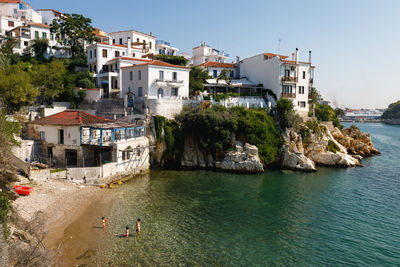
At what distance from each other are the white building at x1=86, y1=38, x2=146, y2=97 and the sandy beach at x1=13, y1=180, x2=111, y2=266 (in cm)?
2485

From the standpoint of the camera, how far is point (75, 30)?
57125mm

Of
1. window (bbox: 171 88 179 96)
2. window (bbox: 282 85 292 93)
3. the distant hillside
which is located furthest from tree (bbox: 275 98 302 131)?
the distant hillside

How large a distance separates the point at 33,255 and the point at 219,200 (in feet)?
57.8

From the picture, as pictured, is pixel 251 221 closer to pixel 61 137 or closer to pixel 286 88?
pixel 61 137

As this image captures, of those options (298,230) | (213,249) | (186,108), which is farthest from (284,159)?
(213,249)

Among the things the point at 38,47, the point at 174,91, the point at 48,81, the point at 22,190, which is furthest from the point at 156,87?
the point at 38,47

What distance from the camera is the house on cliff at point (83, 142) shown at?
30.5 m

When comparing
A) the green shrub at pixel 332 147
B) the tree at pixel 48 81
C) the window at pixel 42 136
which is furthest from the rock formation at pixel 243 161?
the tree at pixel 48 81

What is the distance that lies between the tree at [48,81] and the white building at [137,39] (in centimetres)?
2704

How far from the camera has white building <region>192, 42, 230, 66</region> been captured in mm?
78562

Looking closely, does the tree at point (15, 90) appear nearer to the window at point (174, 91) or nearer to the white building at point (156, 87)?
the white building at point (156, 87)

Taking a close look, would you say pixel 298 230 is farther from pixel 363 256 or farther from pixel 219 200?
pixel 219 200

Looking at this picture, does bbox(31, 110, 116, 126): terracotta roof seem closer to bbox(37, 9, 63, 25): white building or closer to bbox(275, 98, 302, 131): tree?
bbox(275, 98, 302, 131): tree

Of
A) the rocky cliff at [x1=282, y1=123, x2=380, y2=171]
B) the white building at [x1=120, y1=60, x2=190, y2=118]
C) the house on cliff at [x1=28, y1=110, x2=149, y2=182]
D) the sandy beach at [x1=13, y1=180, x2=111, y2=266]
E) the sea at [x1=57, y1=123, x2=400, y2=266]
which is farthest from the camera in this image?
the white building at [x1=120, y1=60, x2=190, y2=118]
